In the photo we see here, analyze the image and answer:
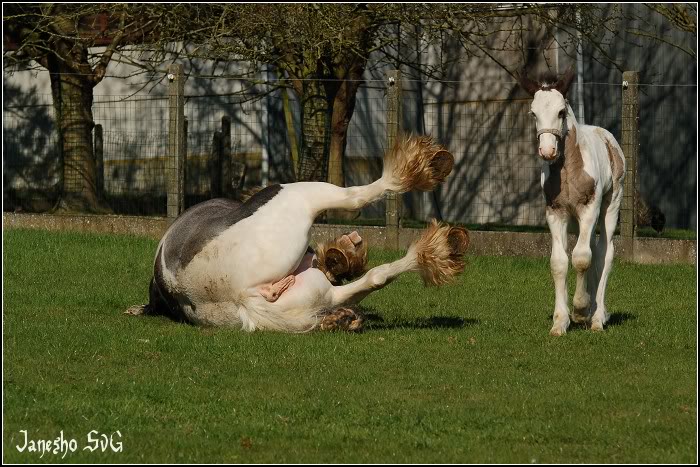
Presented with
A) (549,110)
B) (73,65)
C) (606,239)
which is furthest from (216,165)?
(549,110)

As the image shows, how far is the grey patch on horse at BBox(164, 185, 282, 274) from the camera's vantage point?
956 centimetres

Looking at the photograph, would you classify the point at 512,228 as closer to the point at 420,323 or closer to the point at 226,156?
the point at 226,156

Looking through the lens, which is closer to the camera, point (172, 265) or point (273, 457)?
point (273, 457)

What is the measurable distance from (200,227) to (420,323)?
200 cm

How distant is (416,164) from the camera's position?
9.67 meters

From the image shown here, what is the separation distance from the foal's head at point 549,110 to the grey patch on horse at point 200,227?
6.77ft

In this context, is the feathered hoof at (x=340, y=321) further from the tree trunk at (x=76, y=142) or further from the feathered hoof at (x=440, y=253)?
the tree trunk at (x=76, y=142)

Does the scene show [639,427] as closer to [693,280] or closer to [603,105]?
[693,280]

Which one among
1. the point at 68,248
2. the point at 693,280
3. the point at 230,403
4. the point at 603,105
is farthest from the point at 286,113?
the point at 230,403

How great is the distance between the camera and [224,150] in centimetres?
2155

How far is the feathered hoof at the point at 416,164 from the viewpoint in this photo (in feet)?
31.8

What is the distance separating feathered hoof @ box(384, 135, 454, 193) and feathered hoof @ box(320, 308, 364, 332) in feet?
3.44

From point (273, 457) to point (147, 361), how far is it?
2673 mm

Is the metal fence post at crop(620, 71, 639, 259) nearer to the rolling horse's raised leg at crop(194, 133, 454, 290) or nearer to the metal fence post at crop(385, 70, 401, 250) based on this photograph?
the metal fence post at crop(385, 70, 401, 250)
